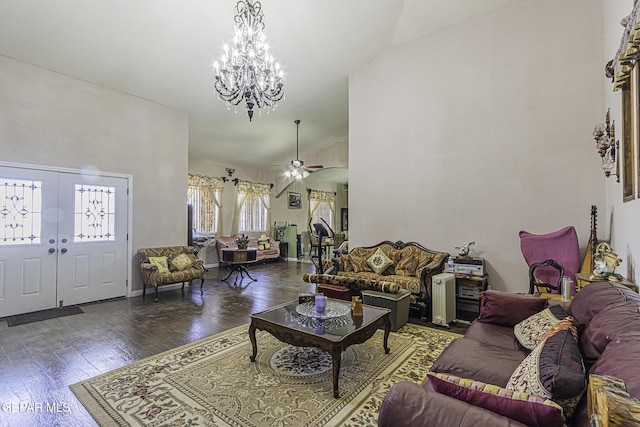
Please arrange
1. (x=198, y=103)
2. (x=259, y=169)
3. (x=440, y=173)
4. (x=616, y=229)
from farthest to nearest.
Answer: (x=259, y=169) < (x=198, y=103) < (x=440, y=173) < (x=616, y=229)

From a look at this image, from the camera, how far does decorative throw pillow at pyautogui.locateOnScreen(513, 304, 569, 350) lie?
79.6 inches

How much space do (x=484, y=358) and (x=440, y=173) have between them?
3357mm

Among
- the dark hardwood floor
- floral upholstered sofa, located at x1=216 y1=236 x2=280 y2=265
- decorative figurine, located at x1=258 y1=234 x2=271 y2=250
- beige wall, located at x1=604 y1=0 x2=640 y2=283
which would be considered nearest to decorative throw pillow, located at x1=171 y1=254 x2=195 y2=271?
the dark hardwood floor

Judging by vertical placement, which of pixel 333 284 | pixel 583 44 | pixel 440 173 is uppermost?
pixel 583 44

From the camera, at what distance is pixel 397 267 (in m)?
4.95

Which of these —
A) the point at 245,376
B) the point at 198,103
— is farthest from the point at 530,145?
the point at 198,103

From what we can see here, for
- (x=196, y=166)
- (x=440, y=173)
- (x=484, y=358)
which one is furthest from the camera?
(x=196, y=166)

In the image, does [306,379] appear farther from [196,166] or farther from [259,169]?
[259,169]

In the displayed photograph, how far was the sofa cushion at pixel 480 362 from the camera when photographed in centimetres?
182

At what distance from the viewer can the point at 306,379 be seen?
264 cm

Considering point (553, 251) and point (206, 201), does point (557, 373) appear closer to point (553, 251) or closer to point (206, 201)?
point (553, 251)

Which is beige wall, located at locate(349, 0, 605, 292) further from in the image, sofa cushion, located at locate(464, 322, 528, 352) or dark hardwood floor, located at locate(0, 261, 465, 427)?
sofa cushion, located at locate(464, 322, 528, 352)

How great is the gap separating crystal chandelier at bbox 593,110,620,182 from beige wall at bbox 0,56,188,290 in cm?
644

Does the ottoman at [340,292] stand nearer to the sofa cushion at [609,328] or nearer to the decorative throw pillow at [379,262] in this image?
the decorative throw pillow at [379,262]
